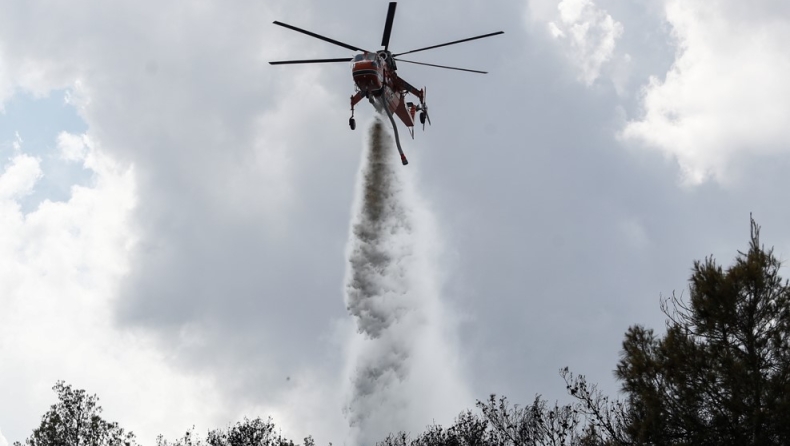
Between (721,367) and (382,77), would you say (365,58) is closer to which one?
(382,77)

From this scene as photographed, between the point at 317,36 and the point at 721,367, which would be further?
the point at 317,36

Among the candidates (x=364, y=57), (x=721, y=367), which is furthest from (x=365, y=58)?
(x=721, y=367)

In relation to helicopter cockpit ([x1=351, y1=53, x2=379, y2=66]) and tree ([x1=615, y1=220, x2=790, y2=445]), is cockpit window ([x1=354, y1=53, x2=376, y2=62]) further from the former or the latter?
tree ([x1=615, y1=220, x2=790, y2=445])

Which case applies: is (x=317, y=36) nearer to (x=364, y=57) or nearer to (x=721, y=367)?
(x=364, y=57)

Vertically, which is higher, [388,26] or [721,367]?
[388,26]

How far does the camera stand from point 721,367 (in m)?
17.8

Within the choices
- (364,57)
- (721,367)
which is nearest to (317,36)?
(364,57)

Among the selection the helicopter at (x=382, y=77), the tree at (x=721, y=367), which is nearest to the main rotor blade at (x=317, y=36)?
the helicopter at (x=382, y=77)

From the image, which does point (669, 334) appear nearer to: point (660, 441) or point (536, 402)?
point (660, 441)

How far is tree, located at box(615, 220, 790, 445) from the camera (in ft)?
Answer: 56.8

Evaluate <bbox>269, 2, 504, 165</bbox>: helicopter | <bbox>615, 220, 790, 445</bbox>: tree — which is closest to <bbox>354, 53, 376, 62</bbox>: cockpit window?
<bbox>269, 2, 504, 165</bbox>: helicopter

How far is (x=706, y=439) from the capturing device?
58.0ft

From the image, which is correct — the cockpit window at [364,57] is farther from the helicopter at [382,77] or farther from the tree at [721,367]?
the tree at [721,367]

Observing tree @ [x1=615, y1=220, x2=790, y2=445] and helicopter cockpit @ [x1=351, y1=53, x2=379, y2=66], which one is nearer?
tree @ [x1=615, y1=220, x2=790, y2=445]
